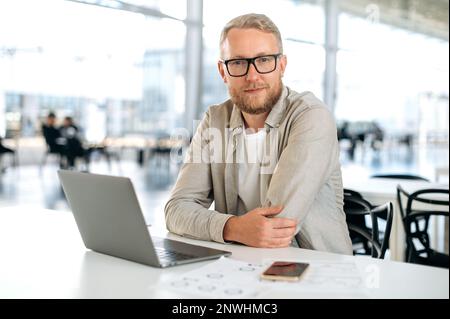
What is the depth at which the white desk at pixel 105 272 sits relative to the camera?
1.09m

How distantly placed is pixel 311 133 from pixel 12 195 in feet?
20.7

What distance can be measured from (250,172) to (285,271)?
70 centimetres

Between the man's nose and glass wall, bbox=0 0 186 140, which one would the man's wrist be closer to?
the man's nose

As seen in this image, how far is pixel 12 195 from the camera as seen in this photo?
7.32m

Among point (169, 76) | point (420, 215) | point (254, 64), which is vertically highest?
point (169, 76)

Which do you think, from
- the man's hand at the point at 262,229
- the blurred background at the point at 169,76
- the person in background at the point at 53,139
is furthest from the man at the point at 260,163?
the person in background at the point at 53,139

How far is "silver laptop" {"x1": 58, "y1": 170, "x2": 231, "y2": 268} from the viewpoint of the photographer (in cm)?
126

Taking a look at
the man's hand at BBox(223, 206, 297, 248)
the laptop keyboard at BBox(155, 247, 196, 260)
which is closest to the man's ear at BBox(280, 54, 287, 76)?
the man's hand at BBox(223, 206, 297, 248)

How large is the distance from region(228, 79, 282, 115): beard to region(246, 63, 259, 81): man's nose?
21 mm

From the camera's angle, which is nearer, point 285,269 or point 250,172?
point 285,269

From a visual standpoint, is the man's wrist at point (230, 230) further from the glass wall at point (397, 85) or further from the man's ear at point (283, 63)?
the glass wall at point (397, 85)

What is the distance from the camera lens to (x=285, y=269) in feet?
3.90

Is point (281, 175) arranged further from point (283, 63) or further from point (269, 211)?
point (283, 63)

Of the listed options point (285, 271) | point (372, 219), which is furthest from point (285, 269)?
point (372, 219)
